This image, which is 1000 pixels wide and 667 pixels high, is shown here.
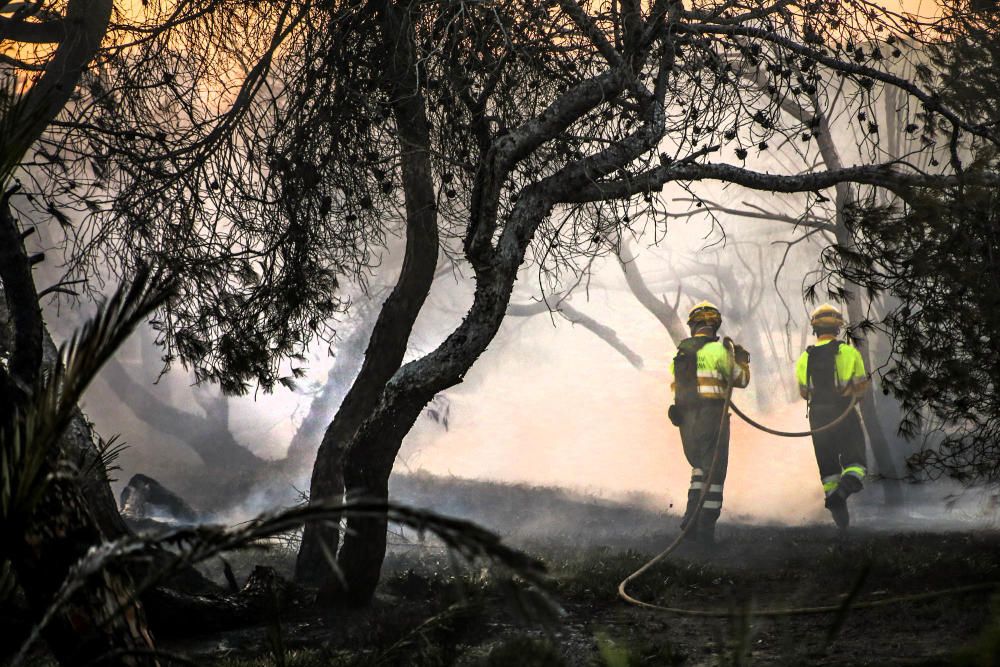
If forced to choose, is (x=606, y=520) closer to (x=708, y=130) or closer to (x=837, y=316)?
(x=837, y=316)

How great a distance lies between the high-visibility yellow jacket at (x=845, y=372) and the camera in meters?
9.95

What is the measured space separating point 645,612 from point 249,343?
3.19 m

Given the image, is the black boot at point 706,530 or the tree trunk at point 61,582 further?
the black boot at point 706,530

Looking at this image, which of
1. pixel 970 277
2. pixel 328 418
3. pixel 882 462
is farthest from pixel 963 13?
pixel 328 418

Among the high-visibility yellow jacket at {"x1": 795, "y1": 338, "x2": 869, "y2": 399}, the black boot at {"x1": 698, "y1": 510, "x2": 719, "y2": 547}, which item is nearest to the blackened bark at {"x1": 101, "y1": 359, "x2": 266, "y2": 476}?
the black boot at {"x1": 698, "y1": 510, "x2": 719, "y2": 547}

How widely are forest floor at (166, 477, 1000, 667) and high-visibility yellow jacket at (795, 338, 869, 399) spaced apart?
1781 mm

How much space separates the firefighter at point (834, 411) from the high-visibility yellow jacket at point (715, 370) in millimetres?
1185

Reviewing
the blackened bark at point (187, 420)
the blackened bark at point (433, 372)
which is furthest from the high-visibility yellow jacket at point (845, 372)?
the blackened bark at point (187, 420)

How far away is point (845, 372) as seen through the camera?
33.5ft

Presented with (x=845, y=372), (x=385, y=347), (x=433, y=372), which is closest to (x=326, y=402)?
(x=845, y=372)

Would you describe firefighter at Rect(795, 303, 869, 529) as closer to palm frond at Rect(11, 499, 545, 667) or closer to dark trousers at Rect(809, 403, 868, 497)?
dark trousers at Rect(809, 403, 868, 497)

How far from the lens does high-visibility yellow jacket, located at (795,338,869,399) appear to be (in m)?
9.95

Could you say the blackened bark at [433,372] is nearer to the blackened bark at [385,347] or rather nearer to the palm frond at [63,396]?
the blackened bark at [385,347]

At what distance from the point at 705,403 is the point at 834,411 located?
1.81m
